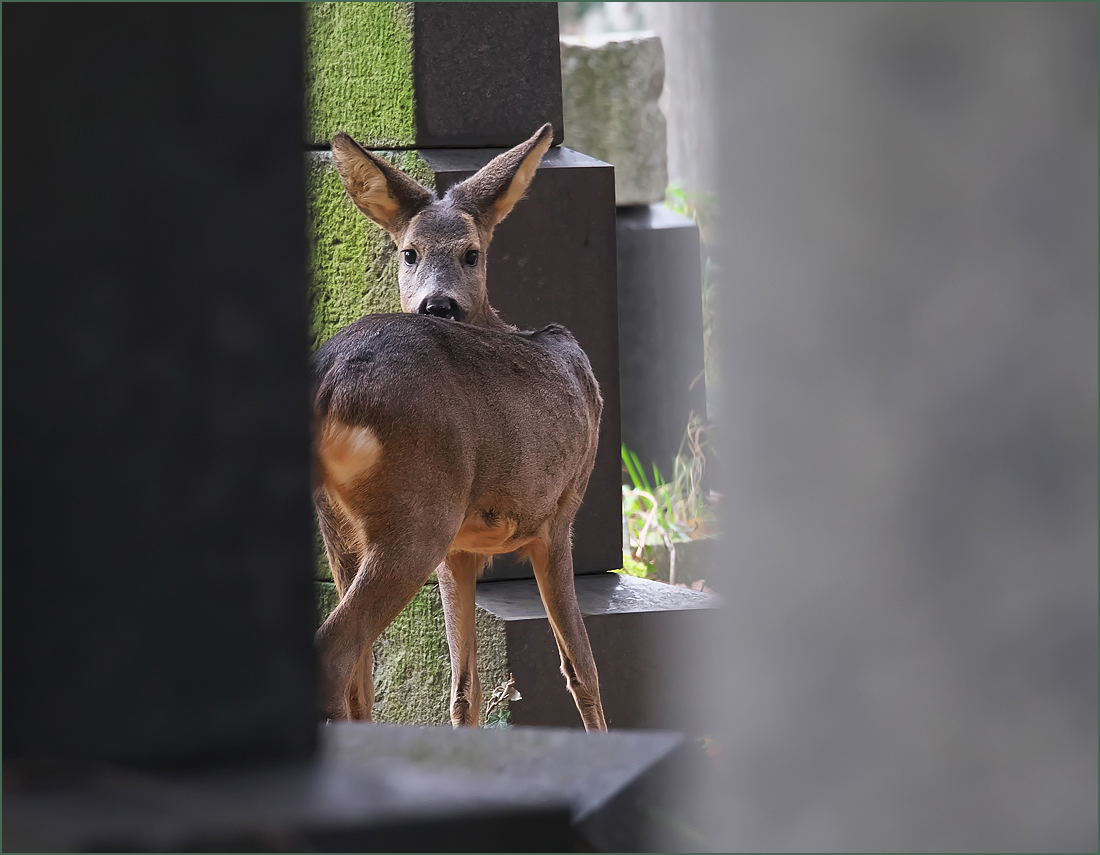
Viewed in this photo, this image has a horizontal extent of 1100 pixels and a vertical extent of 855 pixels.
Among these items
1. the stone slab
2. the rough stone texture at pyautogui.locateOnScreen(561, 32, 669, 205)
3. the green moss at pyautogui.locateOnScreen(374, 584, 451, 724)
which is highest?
the rough stone texture at pyautogui.locateOnScreen(561, 32, 669, 205)

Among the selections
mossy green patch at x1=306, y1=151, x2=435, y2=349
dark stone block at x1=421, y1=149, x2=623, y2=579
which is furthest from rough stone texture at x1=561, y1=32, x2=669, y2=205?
mossy green patch at x1=306, y1=151, x2=435, y2=349

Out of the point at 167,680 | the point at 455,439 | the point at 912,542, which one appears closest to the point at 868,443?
the point at 912,542

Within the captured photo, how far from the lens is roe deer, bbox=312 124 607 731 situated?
3.43 metres

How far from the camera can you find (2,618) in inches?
47.2

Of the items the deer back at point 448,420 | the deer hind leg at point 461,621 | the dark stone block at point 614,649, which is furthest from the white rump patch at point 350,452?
the dark stone block at point 614,649

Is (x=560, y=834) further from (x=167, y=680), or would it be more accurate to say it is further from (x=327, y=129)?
(x=327, y=129)

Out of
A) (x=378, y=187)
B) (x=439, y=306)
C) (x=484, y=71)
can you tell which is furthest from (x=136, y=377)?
(x=484, y=71)

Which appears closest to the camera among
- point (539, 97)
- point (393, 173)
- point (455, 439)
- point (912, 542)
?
point (912, 542)

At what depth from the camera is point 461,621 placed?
4.62 m

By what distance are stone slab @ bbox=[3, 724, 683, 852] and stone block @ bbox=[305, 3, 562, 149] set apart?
13.3 feet

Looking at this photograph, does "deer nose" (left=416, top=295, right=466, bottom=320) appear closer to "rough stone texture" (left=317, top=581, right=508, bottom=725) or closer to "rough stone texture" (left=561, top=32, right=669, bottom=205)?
"rough stone texture" (left=317, top=581, right=508, bottom=725)

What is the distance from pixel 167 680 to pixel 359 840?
251mm

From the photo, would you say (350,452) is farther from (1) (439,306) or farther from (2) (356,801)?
(2) (356,801)

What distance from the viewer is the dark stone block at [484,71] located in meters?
5.12
